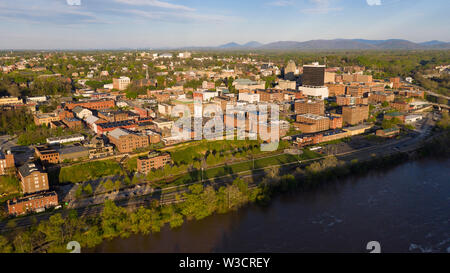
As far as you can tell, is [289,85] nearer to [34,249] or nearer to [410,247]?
[410,247]

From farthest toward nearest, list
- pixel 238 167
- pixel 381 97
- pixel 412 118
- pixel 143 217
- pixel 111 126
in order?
1. pixel 381 97
2. pixel 412 118
3. pixel 111 126
4. pixel 238 167
5. pixel 143 217

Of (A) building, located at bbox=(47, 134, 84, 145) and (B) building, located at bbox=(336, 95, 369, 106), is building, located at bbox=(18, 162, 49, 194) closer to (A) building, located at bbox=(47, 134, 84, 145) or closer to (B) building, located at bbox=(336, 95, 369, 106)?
(A) building, located at bbox=(47, 134, 84, 145)

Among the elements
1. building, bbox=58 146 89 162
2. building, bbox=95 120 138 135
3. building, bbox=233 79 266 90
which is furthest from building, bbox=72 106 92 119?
building, bbox=233 79 266 90

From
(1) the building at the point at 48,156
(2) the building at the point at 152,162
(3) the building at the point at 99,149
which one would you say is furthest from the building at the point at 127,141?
(1) the building at the point at 48,156

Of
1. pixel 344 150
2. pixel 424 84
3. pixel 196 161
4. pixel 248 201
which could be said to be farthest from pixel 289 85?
Answer: pixel 248 201

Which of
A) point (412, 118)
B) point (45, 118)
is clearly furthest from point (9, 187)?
point (412, 118)

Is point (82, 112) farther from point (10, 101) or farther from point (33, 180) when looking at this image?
point (33, 180)

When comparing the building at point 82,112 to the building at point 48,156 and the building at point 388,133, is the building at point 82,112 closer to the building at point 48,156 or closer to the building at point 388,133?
the building at point 48,156
